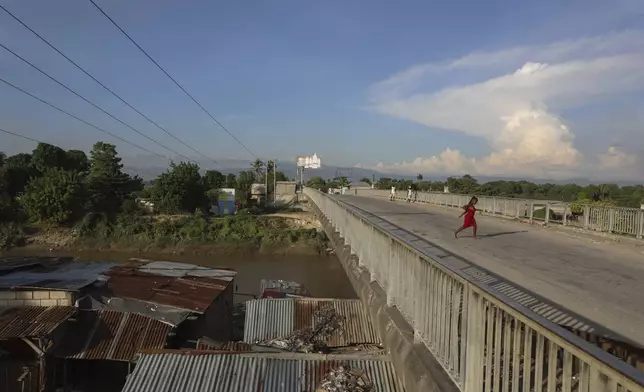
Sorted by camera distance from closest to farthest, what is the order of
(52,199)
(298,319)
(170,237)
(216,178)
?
(298,319)
(52,199)
(170,237)
(216,178)

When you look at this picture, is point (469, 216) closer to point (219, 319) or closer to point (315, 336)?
point (315, 336)

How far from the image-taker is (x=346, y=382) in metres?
5.89

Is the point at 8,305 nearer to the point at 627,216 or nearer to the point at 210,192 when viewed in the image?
the point at 627,216

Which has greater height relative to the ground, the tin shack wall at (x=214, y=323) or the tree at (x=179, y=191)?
the tree at (x=179, y=191)

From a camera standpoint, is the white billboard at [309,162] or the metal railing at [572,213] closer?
the metal railing at [572,213]

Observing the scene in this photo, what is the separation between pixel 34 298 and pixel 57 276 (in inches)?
86.7

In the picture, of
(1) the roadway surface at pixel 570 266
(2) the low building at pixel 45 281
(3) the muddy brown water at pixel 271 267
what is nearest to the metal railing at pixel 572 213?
(1) the roadway surface at pixel 570 266

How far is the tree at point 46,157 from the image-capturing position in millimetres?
66463

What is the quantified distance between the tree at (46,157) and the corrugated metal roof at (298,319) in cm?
6618

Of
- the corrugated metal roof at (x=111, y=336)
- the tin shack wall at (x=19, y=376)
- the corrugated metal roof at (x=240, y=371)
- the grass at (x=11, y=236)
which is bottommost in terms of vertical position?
the grass at (x=11, y=236)

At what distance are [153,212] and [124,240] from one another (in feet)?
27.2

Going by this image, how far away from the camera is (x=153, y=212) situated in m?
54.7

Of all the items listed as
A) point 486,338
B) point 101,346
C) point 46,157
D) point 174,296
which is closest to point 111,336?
point 101,346

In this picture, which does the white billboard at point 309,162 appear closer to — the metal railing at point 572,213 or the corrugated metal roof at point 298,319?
the metal railing at point 572,213
